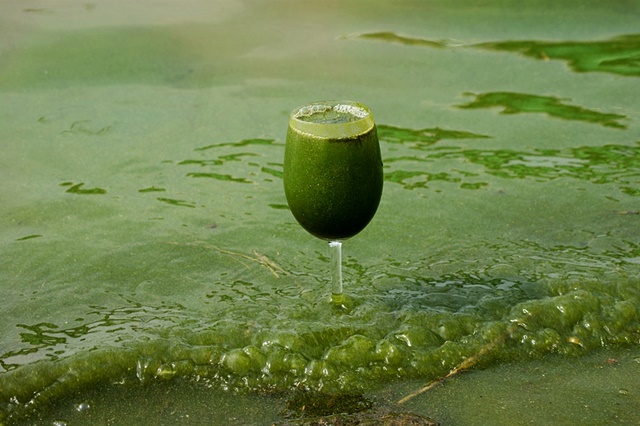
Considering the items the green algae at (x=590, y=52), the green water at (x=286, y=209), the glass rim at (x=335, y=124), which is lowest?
the green water at (x=286, y=209)

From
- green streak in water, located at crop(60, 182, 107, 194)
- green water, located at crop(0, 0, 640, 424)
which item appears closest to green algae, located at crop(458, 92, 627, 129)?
green water, located at crop(0, 0, 640, 424)

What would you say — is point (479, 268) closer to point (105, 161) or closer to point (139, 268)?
point (139, 268)

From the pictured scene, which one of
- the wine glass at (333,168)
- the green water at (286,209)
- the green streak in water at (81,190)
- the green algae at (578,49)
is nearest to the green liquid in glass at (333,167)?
the wine glass at (333,168)

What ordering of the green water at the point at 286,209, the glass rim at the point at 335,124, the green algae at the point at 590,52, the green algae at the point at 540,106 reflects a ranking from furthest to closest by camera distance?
1. the green algae at the point at 590,52
2. the green algae at the point at 540,106
3. the green water at the point at 286,209
4. the glass rim at the point at 335,124

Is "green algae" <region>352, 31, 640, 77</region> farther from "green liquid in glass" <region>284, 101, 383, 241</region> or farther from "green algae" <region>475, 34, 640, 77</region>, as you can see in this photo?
"green liquid in glass" <region>284, 101, 383, 241</region>

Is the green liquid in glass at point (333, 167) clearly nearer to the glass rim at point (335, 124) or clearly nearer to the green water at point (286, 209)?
the glass rim at point (335, 124)

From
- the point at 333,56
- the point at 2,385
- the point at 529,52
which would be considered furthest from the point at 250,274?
the point at 529,52

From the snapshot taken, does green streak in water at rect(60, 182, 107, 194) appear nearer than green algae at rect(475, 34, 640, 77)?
Yes
